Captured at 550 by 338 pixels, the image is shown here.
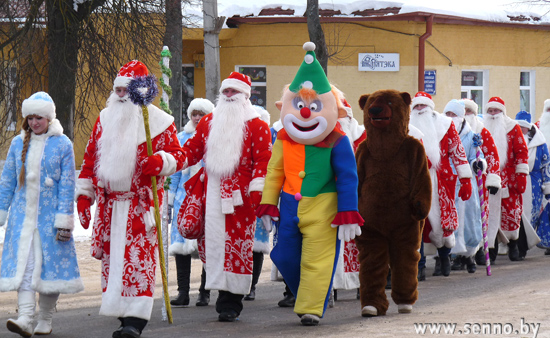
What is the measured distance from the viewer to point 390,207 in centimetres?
747

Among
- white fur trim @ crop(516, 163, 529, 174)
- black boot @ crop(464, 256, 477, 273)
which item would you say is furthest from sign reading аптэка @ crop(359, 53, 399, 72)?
black boot @ crop(464, 256, 477, 273)

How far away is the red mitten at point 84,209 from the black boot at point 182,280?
1861 millimetres

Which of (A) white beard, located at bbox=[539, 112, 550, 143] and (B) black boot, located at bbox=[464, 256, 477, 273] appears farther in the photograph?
(A) white beard, located at bbox=[539, 112, 550, 143]

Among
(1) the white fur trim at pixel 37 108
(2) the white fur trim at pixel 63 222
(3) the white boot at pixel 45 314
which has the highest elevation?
(1) the white fur trim at pixel 37 108

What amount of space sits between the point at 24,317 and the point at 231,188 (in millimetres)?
1895

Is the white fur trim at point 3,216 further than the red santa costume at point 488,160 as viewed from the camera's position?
No

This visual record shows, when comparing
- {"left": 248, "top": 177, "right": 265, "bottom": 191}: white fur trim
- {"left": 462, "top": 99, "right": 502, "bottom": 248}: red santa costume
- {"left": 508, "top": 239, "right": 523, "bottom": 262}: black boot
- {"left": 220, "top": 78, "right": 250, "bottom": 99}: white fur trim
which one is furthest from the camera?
{"left": 508, "top": 239, "right": 523, "bottom": 262}: black boot

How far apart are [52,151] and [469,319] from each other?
11.3ft

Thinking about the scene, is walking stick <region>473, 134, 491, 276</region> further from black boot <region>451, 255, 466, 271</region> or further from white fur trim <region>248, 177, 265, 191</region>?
Result: white fur trim <region>248, 177, 265, 191</region>

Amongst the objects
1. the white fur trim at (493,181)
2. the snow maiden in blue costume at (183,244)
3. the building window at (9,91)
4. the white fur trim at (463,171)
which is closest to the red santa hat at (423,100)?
the white fur trim at (463,171)

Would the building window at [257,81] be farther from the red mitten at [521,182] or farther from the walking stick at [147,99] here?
the walking stick at [147,99]

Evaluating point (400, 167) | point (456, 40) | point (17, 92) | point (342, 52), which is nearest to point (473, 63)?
point (456, 40)

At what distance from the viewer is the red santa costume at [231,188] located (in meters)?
7.46

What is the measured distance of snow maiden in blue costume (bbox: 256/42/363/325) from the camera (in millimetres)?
6934
